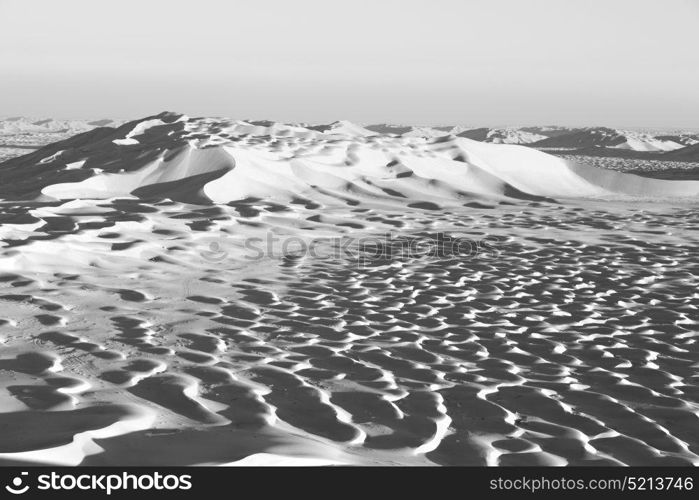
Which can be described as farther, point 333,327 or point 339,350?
point 333,327

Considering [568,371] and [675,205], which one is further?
[675,205]

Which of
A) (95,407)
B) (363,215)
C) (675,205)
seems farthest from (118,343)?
(675,205)
